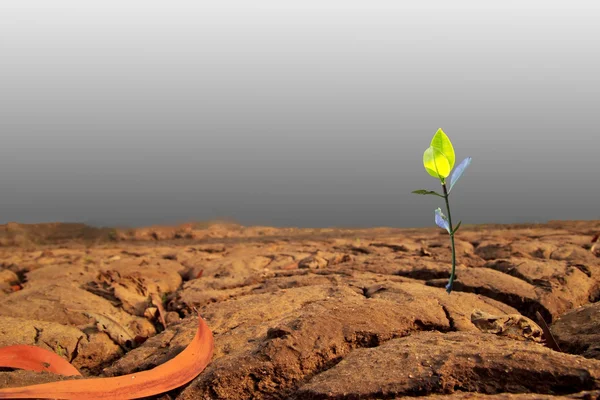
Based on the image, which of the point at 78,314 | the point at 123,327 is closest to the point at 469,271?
the point at 123,327

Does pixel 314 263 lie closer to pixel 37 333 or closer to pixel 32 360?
pixel 37 333

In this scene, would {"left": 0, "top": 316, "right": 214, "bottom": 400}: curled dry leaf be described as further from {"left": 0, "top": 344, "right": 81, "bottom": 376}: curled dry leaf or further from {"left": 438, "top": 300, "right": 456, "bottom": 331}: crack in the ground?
{"left": 438, "top": 300, "right": 456, "bottom": 331}: crack in the ground

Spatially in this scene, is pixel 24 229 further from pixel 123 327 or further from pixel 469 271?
pixel 469 271

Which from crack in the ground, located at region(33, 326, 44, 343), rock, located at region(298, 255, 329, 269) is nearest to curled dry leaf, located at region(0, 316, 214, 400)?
crack in the ground, located at region(33, 326, 44, 343)

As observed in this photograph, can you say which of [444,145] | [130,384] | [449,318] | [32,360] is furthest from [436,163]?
[32,360]

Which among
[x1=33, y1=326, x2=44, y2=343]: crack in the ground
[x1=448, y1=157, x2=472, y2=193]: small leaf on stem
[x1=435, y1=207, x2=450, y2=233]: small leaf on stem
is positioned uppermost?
[x1=448, y1=157, x2=472, y2=193]: small leaf on stem
